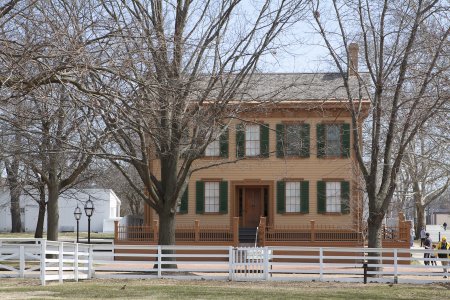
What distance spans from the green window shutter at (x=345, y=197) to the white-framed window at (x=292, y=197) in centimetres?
194

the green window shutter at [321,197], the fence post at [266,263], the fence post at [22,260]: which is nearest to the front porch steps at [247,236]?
the green window shutter at [321,197]

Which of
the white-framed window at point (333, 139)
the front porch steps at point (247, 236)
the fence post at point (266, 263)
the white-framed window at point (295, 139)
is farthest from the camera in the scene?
the white-framed window at point (333, 139)

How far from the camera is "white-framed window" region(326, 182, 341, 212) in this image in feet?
117

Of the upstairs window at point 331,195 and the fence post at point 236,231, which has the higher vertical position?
the upstairs window at point 331,195

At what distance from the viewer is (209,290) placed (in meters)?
20.6

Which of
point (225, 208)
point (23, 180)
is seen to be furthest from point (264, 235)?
point (23, 180)

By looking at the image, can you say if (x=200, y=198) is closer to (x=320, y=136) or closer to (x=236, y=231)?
(x=236, y=231)

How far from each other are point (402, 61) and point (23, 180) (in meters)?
18.2

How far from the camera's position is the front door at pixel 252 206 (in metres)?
36.8

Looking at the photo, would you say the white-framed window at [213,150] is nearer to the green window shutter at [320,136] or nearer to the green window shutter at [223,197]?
the green window shutter at [223,197]

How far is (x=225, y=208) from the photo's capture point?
36188 mm

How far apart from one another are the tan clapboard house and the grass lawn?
36.0ft

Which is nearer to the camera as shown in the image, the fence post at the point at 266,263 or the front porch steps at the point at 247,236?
the fence post at the point at 266,263

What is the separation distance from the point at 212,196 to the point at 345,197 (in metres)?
5.92
